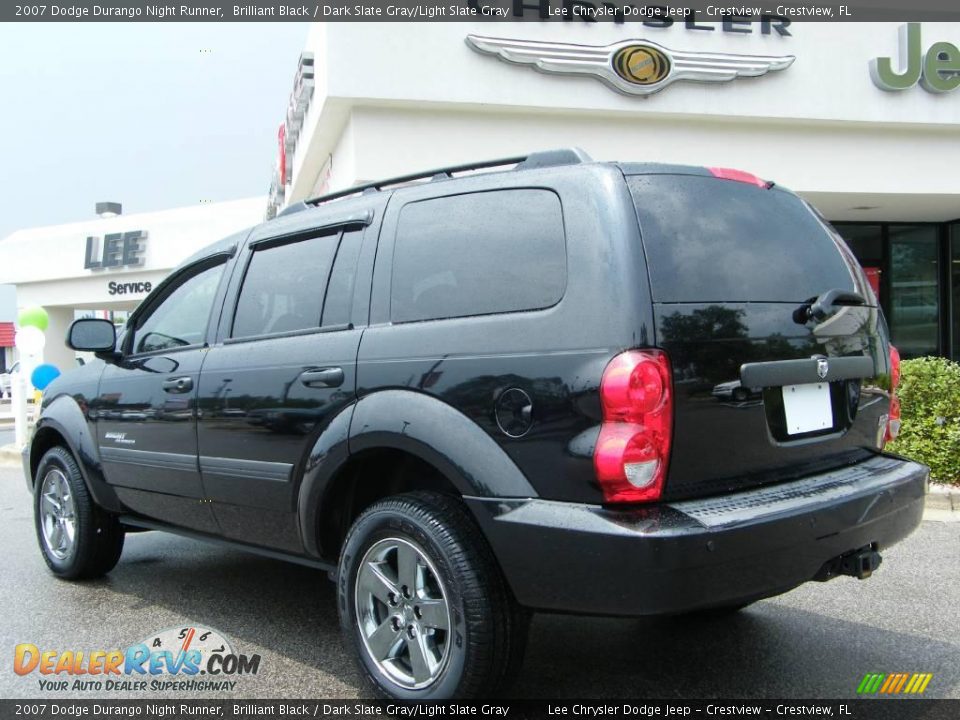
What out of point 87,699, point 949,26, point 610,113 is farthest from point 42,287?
point 87,699

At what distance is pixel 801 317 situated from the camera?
2.96 metres

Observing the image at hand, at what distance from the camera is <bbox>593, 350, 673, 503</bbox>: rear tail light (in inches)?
98.0

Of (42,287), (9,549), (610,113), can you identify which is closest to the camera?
(9,549)

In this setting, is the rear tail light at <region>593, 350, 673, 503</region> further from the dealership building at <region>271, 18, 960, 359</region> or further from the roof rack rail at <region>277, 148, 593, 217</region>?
the dealership building at <region>271, 18, 960, 359</region>

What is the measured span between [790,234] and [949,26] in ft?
37.6

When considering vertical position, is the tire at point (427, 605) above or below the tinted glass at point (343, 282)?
below

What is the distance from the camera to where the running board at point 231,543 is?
11.4 ft

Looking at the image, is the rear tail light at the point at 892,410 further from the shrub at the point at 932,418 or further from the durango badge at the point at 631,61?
the durango badge at the point at 631,61

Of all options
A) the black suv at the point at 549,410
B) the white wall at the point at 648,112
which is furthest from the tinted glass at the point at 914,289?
the black suv at the point at 549,410

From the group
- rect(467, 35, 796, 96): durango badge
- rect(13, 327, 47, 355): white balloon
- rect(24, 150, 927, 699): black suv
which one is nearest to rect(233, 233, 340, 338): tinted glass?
rect(24, 150, 927, 699): black suv

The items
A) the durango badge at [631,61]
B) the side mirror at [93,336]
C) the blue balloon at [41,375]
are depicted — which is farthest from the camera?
the blue balloon at [41,375]

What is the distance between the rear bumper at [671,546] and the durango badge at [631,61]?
29.6ft

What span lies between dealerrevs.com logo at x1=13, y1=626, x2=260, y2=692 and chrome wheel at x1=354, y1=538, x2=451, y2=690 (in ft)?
2.52

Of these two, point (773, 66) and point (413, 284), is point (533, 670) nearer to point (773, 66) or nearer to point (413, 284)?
point (413, 284)
